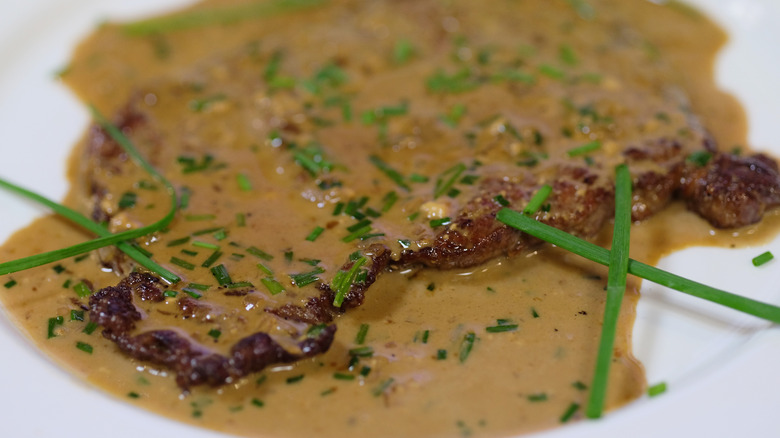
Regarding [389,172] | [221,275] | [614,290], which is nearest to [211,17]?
[389,172]

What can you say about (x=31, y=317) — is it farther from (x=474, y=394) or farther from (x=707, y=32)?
(x=707, y=32)

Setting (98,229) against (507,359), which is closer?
(507,359)

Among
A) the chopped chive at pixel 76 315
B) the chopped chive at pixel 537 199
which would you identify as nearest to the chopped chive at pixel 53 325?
the chopped chive at pixel 76 315

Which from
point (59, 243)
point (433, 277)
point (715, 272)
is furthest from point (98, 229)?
point (715, 272)

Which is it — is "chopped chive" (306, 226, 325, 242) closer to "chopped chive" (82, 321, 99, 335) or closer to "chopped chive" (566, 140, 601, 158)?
"chopped chive" (82, 321, 99, 335)

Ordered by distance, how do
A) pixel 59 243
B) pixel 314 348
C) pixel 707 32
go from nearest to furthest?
1. pixel 314 348
2. pixel 59 243
3. pixel 707 32

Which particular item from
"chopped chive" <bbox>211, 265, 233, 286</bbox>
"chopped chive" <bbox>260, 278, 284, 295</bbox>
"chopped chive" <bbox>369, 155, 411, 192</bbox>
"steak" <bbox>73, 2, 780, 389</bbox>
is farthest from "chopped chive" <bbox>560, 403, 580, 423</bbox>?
"chopped chive" <bbox>211, 265, 233, 286</bbox>
